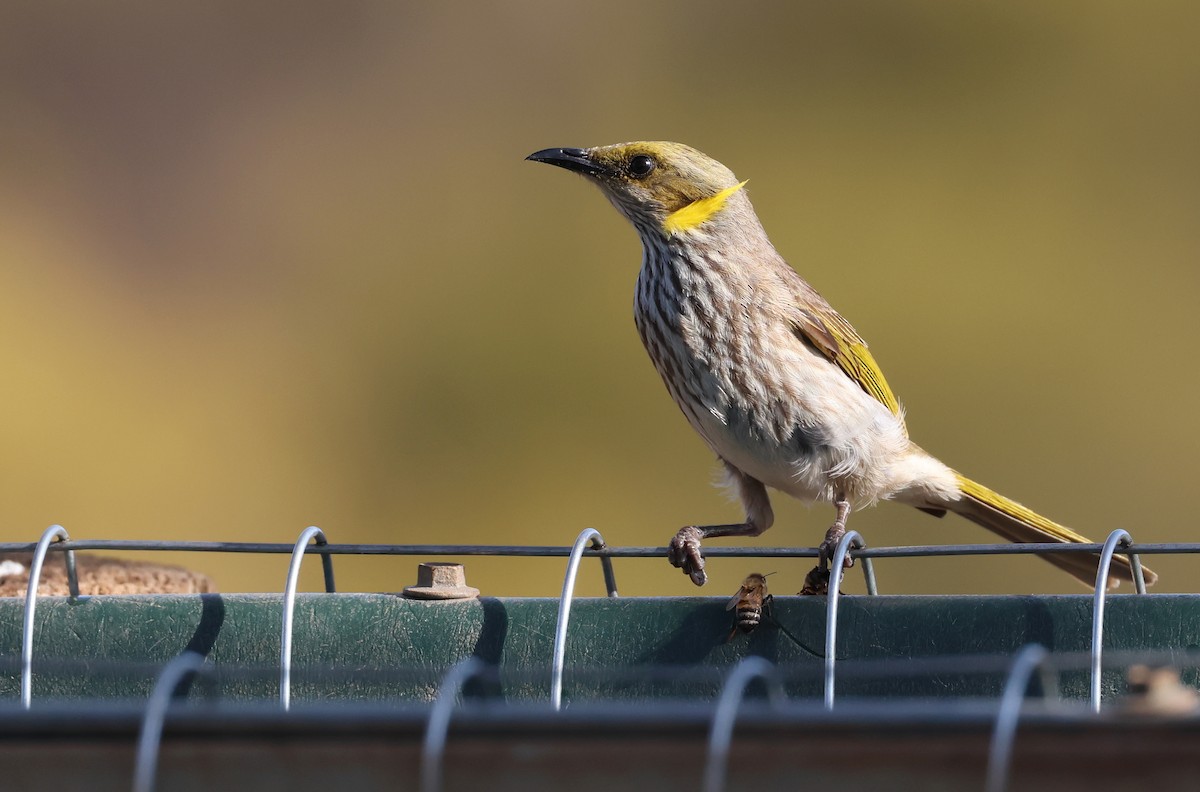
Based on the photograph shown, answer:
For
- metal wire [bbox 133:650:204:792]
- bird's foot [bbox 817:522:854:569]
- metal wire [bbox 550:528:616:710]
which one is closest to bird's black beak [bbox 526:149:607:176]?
bird's foot [bbox 817:522:854:569]

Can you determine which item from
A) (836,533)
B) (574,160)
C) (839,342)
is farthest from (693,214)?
(836,533)

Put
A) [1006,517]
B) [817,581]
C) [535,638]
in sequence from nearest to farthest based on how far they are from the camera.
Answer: [535,638] → [817,581] → [1006,517]

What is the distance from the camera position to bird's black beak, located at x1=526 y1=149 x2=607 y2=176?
3.79 metres

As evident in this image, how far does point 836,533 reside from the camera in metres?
3.31

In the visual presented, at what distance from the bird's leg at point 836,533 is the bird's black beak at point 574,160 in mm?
1003

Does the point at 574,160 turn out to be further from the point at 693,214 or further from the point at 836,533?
the point at 836,533

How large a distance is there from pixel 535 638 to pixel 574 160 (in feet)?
5.94

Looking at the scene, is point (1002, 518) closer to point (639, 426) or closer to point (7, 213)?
point (639, 426)

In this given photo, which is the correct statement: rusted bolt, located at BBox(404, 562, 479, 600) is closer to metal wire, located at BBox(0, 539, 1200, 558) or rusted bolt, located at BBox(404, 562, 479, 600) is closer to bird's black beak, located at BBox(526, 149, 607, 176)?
metal wire, located at BBox(0, 539, 1200, 558)

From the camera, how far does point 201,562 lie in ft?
22.2

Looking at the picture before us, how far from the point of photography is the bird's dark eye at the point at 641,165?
3840mm

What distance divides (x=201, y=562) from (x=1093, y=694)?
5.48 metres

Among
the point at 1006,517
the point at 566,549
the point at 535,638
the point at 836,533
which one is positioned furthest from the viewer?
the point at 1006,517

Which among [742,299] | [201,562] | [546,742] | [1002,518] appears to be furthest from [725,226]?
[201,562]
